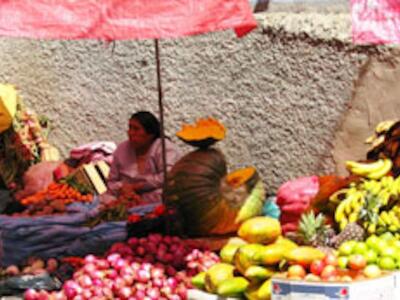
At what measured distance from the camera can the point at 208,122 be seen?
7.83 metres

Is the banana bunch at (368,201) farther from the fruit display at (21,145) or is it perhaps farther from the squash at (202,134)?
the fruit display at (21,145)

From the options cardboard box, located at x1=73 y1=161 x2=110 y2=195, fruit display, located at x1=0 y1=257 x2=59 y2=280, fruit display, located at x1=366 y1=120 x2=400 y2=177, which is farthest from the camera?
cardboard box, located at x1=73 y1=161 x2=110 y2=195

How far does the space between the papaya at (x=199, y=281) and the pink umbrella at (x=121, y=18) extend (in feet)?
5.30

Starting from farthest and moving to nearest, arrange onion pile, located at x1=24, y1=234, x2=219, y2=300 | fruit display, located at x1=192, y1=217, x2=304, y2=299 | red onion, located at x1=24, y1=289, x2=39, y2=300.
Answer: red onion, located at x1=24, y1=289, x2=39, y2=300
onion pile, located at x1=24, y1=234, x2=219, y2=300
fruit display, located at x1=192, y1=217, x2=304, y2=299

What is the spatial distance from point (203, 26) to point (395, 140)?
1903mm

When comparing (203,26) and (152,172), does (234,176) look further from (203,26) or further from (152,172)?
(203,26)

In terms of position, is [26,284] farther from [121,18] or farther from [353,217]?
[353,217]

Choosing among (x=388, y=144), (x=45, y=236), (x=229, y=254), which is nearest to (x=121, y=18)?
(x=229, y=254)

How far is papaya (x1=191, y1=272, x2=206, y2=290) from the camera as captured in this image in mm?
6398

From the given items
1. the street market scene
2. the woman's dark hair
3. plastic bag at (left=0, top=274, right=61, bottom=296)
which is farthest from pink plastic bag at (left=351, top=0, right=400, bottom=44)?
the woman's dark hair

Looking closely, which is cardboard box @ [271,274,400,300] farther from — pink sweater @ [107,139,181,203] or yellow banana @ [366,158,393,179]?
pink sweater @ [107,139,181,203]

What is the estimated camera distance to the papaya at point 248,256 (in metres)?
6.00

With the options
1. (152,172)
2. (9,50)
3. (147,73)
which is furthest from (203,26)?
(9,50)

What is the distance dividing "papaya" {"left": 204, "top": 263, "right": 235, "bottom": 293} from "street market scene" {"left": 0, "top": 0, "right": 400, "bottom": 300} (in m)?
0.02
